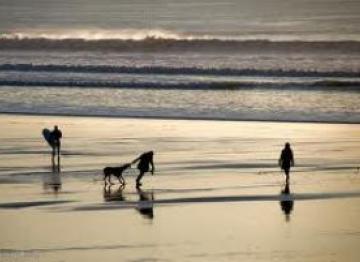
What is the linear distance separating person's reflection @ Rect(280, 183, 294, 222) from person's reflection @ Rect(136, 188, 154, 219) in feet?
7.86

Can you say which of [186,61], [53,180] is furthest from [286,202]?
[186,61]

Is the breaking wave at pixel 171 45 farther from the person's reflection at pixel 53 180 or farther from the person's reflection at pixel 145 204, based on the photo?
the person's reflection at pixel 145 204

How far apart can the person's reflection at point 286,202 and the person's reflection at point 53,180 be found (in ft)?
14.8

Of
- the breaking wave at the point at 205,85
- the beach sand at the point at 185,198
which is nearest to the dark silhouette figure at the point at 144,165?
the beach sand at the point at 185,198

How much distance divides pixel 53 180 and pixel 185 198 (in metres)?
3.66

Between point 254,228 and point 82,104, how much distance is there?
22.8 m

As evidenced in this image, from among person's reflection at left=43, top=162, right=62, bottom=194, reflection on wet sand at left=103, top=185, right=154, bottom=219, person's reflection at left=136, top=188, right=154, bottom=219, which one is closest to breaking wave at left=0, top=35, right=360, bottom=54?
person's reflection at left=43, top=162, right=62, bottom=194

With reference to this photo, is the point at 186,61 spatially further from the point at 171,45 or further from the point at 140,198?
the point at 140,198

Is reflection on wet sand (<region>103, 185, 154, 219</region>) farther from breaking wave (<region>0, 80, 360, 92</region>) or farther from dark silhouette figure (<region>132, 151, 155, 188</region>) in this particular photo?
breaking wave (<region>0, 80, 360, 92</region>)

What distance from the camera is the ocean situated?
38062mm

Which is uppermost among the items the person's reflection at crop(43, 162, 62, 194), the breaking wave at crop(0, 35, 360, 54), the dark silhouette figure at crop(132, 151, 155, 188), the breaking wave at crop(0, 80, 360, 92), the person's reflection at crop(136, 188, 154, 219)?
the breaking wave at crop(0, 35, 360, 54)

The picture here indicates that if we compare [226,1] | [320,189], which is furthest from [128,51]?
[226,1]

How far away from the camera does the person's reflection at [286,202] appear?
59.7 ft

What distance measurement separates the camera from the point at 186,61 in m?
65.1
